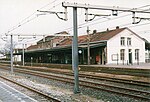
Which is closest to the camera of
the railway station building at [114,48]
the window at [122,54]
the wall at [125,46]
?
the railway station building at [114,48]

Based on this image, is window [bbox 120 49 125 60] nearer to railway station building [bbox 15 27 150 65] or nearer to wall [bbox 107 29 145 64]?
railway station building [bbox 15 27 150 65]

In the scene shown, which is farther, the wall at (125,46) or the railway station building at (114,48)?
the wall at (125,46)

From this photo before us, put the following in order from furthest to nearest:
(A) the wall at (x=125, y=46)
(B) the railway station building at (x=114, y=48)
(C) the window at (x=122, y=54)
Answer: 1. (C) the window at (x=122, y=54)
2. (A) the wall at (x=125, y=46)
3. (B) the railway station building at (x=114, y=48)

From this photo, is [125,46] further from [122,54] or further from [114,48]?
[114,48]

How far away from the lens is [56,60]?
7075 cm

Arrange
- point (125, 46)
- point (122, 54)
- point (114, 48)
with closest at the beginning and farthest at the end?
point (114, 48)
point (122, 54)
point (125, 46)

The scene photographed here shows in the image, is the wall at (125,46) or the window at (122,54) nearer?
the wall at (125,46)

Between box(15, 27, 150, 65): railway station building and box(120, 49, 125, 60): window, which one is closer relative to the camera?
box(15, 27, 150, 65): railway station building

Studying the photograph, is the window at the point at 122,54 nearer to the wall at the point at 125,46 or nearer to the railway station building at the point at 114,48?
the railway station building at the point at 114,48

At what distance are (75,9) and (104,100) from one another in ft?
16.7

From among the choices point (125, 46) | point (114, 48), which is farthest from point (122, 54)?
point (114, 48)

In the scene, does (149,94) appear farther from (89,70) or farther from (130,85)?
(89,70)

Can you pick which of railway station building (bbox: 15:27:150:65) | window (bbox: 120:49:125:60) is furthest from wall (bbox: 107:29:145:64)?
window (bbox: 120:49:125:60)

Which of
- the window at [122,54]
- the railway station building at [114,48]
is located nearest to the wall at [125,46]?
the railway station building at [114,48]
